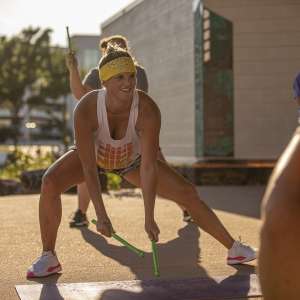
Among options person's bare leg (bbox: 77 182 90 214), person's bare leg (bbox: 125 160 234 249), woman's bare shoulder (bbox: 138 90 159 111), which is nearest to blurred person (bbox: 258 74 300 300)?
woman's bare shoulder (bbox: 138 90 159 111)

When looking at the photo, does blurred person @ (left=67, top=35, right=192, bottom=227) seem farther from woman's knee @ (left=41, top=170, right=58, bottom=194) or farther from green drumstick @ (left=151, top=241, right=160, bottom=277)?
green drumstick @ (left=151, top=241, right=160, bottom=277)

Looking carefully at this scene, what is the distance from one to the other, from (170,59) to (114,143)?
30.1 feet

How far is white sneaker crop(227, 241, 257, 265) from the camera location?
4270 millimetres

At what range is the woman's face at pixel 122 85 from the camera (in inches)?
152

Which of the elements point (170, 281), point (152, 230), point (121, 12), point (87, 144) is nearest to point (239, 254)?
point (170, 281)

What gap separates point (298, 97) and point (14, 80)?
3918 centimetres

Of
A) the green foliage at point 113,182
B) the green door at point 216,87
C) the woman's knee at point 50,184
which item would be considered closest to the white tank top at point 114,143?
the woman's knee at point 50,184

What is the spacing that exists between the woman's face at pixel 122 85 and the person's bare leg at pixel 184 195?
572 millimetres

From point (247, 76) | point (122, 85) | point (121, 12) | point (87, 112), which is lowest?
point (87, 112)

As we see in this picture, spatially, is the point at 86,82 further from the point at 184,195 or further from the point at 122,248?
the point at 184,195

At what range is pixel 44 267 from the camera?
13.4ft

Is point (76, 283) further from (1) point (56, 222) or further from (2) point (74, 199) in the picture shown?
(2) point (74, 199)

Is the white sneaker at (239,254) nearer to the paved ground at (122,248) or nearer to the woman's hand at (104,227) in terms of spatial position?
the paved ground at (122,248)

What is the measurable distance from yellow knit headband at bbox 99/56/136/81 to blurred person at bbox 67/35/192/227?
1.25 m
